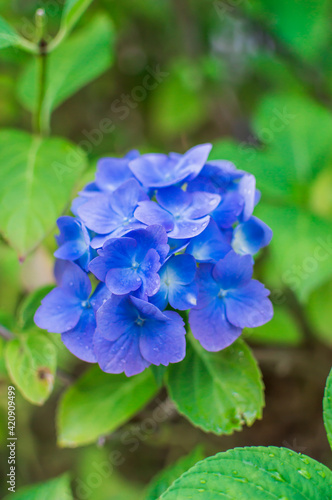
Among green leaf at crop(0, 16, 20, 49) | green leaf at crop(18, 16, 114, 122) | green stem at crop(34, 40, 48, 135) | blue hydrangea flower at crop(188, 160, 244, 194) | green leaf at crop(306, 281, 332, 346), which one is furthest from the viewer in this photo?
green leaf at crop(306, 281, 332, 346)

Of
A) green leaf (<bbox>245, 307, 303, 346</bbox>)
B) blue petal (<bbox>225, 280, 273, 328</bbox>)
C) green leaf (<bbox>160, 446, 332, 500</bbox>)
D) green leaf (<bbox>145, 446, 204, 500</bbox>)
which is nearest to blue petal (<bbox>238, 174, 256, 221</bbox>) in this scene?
blue petal (<bbox>225, 280, 273, 328</bbox>)

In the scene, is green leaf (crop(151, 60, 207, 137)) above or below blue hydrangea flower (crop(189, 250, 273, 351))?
below

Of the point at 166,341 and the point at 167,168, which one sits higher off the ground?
the point at 167,168

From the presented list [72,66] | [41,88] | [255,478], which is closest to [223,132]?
[72,66]

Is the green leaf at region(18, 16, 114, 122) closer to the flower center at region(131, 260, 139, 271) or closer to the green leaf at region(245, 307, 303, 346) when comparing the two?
the flower center at region(131, 260, 139, 271)

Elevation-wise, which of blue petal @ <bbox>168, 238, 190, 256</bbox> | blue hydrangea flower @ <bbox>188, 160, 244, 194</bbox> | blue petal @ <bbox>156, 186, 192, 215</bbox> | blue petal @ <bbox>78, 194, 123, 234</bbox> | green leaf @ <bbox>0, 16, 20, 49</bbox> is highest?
green leaf @ <bbox>0, 16, 20, 49</bbox>

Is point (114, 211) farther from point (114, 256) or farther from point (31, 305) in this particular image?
point (31, 305)

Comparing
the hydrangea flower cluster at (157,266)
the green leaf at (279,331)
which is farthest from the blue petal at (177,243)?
the green leaf at (279,331)

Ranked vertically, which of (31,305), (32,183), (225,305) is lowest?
(31,305)
